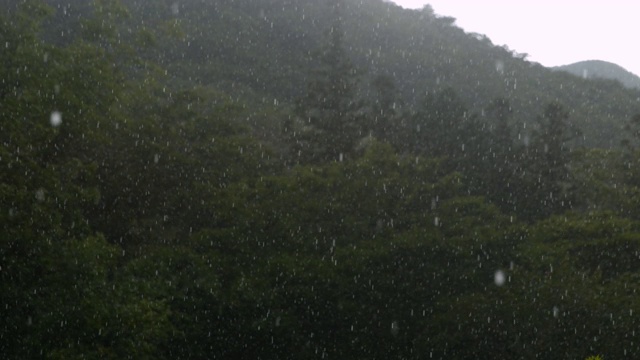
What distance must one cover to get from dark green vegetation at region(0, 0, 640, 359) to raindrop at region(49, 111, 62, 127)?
0.09m

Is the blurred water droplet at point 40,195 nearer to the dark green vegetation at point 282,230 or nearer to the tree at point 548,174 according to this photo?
the dark green vegetation at point 282,230

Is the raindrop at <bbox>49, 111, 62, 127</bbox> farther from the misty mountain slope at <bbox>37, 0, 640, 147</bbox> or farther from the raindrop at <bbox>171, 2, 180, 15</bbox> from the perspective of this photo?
the raindrop at <bbox>171, 2, 180, 15</bbox>

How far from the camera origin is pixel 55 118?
1510 cm

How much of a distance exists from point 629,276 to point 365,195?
7.49 meters

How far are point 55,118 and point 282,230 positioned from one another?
641 centimetres

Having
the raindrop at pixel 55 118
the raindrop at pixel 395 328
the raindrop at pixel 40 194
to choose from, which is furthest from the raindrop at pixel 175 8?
the raindrop at pixel 395 328

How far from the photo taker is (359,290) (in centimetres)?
1455

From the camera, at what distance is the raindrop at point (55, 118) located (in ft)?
49.1

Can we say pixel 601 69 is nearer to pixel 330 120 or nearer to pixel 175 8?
pixel 175 8

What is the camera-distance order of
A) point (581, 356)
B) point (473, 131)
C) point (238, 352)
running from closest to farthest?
point (581, 356)
point (238, 352)
point (473, 131)

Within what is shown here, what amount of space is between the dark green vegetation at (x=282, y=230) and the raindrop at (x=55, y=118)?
92 millimetres

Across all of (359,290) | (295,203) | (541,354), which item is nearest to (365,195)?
(295,203)

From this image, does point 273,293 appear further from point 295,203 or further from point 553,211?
point 553,211

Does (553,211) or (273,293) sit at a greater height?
(553,211)
